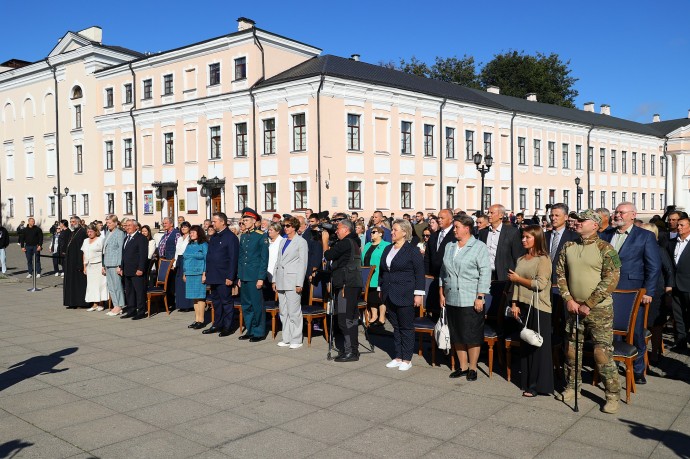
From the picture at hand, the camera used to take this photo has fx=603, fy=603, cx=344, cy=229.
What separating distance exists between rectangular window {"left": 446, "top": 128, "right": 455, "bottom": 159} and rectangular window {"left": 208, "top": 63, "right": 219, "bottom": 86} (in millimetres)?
14288

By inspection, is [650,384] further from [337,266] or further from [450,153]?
[450,153]

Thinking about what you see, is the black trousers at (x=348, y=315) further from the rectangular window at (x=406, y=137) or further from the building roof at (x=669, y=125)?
the building roof at (x=669, y=125)

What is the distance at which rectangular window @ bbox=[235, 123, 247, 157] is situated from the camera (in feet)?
113

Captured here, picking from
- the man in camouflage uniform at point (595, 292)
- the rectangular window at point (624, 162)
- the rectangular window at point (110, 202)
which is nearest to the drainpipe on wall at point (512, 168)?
the rectangular window at point (624, 162)

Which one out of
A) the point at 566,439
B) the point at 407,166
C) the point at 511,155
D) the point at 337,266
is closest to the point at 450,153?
the point at 407,166

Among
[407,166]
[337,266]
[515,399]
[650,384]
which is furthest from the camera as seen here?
[407,166]

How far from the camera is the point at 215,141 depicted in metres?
36.0

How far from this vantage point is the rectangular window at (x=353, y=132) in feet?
105

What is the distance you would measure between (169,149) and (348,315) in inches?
1296

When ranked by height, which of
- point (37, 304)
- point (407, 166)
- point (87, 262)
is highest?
point (407, 166)

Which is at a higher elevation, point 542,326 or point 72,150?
point 72,150

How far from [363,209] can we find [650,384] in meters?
25.4

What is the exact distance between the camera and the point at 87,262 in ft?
44.1

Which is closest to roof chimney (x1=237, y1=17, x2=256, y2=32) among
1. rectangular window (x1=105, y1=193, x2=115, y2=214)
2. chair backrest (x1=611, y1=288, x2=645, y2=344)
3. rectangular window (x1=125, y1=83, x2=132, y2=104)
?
rectangular window (x1=125, y1=83, x2=132, y2=104)
